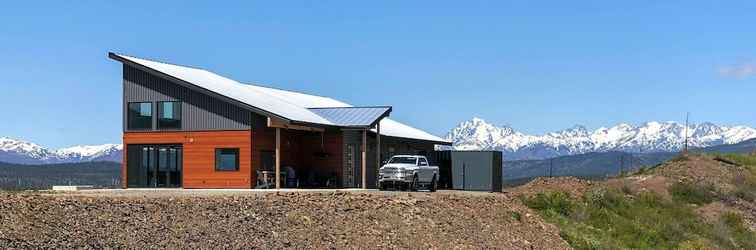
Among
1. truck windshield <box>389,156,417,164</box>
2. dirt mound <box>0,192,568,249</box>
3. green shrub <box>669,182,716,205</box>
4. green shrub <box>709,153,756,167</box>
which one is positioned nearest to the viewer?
dirt mound <box>0,192,568,249</box>

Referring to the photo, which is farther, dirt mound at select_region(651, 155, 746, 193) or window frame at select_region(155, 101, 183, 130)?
dirt mound at select_region(651, 155, 746, 193)

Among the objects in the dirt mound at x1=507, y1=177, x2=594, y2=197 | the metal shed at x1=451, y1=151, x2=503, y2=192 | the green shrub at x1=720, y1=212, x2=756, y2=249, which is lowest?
the green shrub at x1=720, y1=212, x2=756, y2=249

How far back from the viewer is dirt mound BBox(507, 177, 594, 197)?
44844mm

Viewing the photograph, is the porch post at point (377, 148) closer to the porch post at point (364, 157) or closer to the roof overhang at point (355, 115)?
the roof overhang at point (355, 115)

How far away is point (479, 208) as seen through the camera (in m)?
32.9

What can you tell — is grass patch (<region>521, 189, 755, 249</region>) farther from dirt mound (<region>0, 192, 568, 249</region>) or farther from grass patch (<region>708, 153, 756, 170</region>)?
grass patch (<region>708, 153, 756, 170</region>)

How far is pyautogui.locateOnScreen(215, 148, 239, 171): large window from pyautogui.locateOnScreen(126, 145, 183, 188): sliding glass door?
83.3 inches

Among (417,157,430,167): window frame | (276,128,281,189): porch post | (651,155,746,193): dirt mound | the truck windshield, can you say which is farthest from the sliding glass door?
(651,155,746,193): dirt mound

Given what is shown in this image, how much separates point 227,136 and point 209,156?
4.18 feet

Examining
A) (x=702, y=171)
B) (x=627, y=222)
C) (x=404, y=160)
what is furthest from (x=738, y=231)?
(x=404, y=160)

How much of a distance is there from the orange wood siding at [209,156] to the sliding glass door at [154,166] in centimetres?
47

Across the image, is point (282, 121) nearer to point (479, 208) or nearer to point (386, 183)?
point (386, 183)

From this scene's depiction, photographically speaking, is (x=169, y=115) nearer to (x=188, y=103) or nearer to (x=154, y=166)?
(x=188, y=103)

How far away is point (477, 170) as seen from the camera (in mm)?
49219
